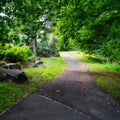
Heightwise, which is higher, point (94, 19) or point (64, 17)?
point (64, 17)

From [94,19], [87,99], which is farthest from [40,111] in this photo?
[94,19]

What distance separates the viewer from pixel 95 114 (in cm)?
941

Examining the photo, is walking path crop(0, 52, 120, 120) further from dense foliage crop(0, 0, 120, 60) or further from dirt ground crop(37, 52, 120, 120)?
dense foliage crop(0, 0, 120, 60)

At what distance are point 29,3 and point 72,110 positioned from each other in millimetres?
5094

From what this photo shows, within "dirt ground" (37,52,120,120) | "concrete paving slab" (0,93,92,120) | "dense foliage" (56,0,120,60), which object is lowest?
"dirt ground" (37,52,120,120)

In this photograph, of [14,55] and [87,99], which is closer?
[87,99]

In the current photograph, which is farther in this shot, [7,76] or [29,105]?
[7,76]

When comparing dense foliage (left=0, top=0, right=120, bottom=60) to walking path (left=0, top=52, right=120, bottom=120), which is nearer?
walking path (left=0, top=52, right=120, bottom=120)

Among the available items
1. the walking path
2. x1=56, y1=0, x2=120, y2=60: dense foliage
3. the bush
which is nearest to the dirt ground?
the walking path

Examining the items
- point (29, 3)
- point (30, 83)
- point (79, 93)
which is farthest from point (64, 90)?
point (29, 3)

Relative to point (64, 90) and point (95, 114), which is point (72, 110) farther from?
point (64, 90)

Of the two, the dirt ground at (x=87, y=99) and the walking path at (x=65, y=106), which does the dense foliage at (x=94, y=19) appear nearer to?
the dirt ground at (x=87, y=99)

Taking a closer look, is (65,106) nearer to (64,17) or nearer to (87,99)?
→ (87,99)

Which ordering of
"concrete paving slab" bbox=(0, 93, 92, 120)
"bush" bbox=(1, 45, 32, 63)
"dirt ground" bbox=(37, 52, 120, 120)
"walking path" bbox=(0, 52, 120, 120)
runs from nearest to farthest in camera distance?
1. "concrete paving slab" bbox=(0, 93, 92, 120)
2. "walking path" bbox=(0, 52, 120, 120)
3. "dirt ground" bbox=(37, 52, 120, 120)
4. "bush" bbox=(1, 45, 32, 63)
